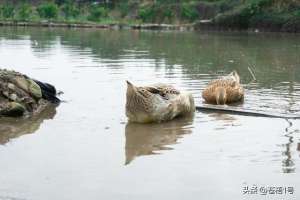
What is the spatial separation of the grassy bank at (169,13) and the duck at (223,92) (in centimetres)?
2643

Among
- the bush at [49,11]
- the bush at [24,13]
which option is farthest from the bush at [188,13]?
the bush at [24,13]

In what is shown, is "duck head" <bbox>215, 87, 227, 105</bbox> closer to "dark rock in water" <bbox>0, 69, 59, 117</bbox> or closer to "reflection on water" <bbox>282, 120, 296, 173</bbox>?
"reflection on water" <bbox>282, 120, 296, 173</bbox>

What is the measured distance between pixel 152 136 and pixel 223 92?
2707 mm

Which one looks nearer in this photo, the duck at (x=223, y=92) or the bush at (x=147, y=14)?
the duck at (x=223, y=92)

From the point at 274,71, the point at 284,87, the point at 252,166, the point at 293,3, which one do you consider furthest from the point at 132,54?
the point at 293,3

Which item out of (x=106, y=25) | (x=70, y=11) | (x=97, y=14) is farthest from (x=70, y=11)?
(x=106, y=25)

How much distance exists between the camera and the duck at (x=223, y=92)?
10545mm

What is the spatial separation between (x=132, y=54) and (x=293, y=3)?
2060 centimetres

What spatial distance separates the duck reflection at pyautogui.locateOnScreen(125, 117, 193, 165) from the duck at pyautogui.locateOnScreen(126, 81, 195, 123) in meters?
0.12

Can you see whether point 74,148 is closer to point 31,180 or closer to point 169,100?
point 31,180

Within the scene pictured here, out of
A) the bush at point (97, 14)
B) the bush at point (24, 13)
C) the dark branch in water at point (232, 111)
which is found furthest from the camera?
the bush at point (24, 13)

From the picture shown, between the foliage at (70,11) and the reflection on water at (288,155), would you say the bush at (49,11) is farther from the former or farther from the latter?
the reflection on water at (288,155)

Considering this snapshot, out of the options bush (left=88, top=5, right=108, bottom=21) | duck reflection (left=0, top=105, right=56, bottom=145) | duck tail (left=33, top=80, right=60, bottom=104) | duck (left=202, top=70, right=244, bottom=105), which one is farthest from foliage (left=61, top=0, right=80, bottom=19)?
duck reflection (left=0, top=105, right=56, bottom=145)

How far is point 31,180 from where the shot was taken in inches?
246
